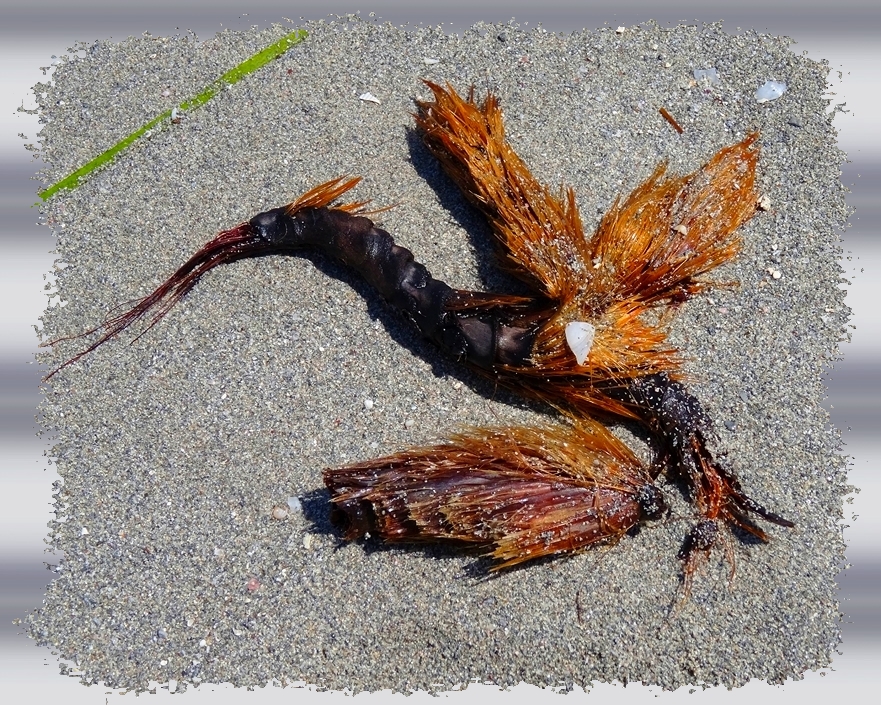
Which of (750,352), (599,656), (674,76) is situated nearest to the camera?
(599,656)

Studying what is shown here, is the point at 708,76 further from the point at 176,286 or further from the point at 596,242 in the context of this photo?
the point at 176,286

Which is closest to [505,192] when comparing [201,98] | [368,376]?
[368,376]

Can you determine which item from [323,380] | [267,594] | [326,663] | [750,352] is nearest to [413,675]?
[326,663]

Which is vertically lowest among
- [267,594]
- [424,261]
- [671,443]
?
[267,594]

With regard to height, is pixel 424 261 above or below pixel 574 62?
below

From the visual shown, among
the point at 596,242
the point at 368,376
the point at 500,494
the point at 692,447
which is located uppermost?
the point at 596,242

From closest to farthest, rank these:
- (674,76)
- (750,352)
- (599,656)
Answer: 1. (599,656)
2. (750,352)
3. (674,76)

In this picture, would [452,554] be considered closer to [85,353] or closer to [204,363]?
[204,363]

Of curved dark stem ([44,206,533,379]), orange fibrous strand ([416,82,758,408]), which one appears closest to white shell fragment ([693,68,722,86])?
orange fibrous strand ([416,82,758,408])
